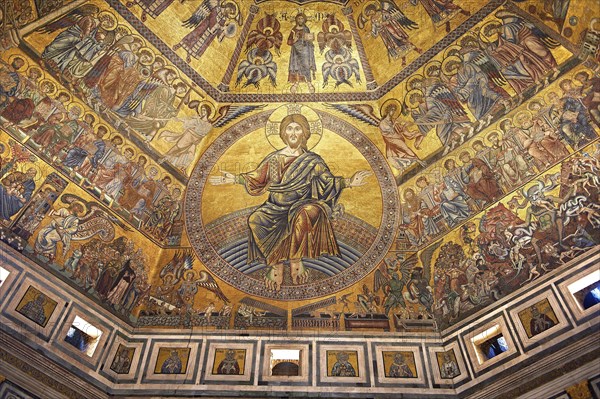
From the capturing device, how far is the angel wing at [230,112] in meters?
15.4

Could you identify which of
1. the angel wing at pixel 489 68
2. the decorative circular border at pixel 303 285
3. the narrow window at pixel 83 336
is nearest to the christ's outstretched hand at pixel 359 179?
the decorative circular border at pixel 303 285

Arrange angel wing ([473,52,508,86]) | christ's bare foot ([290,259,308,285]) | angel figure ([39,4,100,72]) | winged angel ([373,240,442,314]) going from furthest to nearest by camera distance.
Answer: christ's bare foot ([290,259,308,285]), winged angel ([373,240,442,314]), angel wing ([473,52,508,86]), angel figure ([39,4,100,72])

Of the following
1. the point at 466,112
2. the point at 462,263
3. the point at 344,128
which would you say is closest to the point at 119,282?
the point at 344,128

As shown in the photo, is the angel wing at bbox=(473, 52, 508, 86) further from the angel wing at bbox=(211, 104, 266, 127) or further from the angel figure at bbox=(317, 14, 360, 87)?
the angel wing at bbox=(211, 104, 266, 127)

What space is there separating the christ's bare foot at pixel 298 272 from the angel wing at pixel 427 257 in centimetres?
293

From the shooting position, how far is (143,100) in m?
14.5

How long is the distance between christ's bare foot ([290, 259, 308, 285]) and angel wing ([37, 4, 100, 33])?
24.9ft

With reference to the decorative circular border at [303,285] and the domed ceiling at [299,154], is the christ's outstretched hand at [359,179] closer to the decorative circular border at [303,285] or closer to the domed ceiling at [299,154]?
the domed ceiling at [299,154]

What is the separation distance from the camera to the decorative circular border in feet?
47.5

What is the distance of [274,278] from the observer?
48.1 ft

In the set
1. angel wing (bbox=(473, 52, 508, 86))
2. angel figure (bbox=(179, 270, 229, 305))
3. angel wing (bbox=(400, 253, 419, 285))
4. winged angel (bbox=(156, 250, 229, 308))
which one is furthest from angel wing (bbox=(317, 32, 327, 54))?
angel figure (bbox=(179, 270, 229, 305))

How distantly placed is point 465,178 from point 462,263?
2.08 m

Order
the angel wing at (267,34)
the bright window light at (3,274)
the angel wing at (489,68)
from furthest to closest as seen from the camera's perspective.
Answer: the angel wing at (267,34)
the angel wing at (489,68)
the bright window light at (3,274)

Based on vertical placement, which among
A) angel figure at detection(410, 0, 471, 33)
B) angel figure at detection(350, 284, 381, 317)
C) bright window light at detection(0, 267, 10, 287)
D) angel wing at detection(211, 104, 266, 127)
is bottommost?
bright window light at detection(0, 267, 10, 287)
